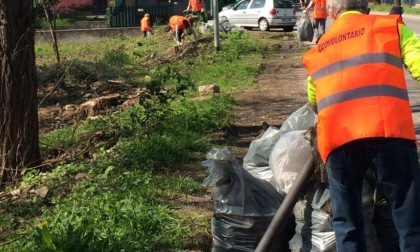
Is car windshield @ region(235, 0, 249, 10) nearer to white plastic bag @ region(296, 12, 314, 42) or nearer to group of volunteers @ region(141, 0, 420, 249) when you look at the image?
white plastic bag @ region(296, 12, 314, 42)

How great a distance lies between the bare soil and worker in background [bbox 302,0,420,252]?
182 cm

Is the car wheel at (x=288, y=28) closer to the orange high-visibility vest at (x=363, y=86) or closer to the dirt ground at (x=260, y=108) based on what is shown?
the dirt ground at (x=260, y=108)

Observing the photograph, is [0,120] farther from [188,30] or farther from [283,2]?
[283,2]

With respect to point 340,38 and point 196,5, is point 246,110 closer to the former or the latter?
point 340,38

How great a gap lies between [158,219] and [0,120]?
3.39m

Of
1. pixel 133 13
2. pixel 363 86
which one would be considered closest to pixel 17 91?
pixel 363 86

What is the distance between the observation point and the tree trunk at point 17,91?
9.19 meters

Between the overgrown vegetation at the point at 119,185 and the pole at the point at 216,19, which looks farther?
the pole at the point at 216,19

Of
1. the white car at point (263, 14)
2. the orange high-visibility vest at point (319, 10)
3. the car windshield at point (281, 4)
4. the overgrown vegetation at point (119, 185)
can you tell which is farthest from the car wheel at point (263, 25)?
the overgrown vegetation at point (119, 185)

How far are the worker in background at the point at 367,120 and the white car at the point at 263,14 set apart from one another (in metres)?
27.0

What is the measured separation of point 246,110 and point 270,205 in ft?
22.2

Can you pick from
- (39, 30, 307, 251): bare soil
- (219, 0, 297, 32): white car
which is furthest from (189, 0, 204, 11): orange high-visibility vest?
(39, 30, 307, 251): bare soil

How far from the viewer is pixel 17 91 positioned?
9297mm

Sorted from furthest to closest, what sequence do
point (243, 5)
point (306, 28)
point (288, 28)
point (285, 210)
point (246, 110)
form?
point (243, 5)
point (288, 28)
point (306, 28)
point (246, 110)
point (285, 210)
